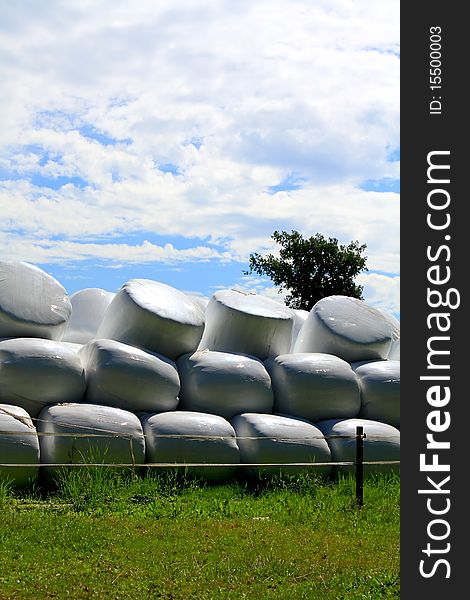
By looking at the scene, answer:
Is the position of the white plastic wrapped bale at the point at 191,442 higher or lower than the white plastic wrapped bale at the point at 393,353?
lower

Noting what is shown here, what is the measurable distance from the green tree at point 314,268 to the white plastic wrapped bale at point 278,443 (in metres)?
18.5

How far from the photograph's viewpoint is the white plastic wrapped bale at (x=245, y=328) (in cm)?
1122

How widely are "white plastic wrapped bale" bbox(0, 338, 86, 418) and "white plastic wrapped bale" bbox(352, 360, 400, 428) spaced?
12.3ft

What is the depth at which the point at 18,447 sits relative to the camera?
29.8ft

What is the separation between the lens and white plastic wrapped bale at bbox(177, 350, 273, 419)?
34.0 feet

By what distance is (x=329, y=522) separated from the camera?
845cm

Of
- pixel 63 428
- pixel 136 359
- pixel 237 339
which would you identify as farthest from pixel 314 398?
pixel 63 428

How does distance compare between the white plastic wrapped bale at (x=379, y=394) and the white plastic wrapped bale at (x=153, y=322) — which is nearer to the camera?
the white plastic wrapped bale at (x=153, y=322)

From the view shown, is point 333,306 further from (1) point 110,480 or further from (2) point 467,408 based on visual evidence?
(2) point 467,408

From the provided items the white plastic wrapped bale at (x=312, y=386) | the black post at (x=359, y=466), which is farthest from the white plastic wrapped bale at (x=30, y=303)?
the black post at (x=359, y=466)

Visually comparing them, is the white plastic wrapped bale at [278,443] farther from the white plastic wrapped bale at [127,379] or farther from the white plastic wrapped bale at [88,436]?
the white plastic wrapped bale at [88,436]

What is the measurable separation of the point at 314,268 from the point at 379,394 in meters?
18.0

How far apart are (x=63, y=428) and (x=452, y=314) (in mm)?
5119

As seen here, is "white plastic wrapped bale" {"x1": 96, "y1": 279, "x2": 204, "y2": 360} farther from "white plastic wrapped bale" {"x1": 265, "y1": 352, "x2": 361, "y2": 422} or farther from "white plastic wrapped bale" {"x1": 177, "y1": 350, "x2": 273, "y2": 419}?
"white plastic wrapped bale" {"x1": 265, "y1": 352, "x2": 361, "y2": 422}
